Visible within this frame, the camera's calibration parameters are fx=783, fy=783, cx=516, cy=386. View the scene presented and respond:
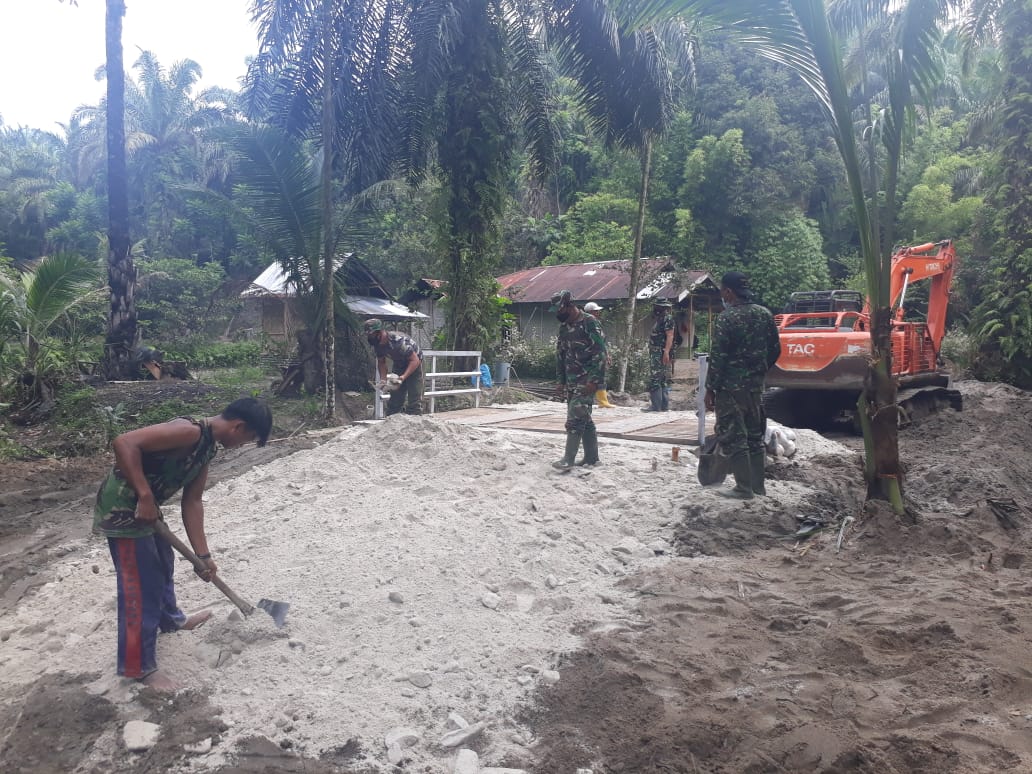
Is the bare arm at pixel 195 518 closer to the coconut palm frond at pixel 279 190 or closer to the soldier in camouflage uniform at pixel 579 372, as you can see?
the soldier in camouflage uniform at pixel 579 372

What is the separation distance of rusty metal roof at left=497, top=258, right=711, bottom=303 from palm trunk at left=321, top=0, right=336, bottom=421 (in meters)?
7.36

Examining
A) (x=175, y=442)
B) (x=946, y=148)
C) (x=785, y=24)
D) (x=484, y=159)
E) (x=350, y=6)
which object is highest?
(x=946, y=148)

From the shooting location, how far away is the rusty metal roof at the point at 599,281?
19609 mm

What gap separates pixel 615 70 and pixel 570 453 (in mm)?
8403

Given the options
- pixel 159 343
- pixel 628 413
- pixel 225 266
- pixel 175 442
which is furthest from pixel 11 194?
pixel 175 442

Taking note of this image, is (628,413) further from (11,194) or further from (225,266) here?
(11,194)

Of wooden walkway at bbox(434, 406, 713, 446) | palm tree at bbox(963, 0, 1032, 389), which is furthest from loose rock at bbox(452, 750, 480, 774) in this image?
palm tree at bbox(963, 0, 1032, 389)

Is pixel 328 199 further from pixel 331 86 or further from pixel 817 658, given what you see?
pixel 817 658

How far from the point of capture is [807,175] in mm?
26625

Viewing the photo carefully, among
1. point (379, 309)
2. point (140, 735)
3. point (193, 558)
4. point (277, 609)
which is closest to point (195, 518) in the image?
point (193, 558)

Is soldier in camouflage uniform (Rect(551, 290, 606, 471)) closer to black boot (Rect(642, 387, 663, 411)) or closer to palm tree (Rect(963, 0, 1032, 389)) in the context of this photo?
black boot (Rect(642, 387, 663, 411))

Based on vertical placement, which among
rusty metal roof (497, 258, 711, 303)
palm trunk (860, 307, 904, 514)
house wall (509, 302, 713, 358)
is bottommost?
palm trunk (860, 307, 904, 514)

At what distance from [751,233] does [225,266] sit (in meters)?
20.7

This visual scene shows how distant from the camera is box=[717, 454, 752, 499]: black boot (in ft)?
20.6
